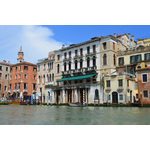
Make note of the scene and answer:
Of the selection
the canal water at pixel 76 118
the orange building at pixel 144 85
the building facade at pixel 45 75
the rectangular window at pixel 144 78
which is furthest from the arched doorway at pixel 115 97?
the building facade at pixel 45 75

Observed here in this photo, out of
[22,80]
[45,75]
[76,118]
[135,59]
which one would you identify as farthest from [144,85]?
[22,80]

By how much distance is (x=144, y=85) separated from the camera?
29141 mm

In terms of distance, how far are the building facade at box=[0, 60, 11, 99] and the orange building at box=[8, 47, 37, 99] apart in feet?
4.66

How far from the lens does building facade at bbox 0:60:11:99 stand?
55709 mm

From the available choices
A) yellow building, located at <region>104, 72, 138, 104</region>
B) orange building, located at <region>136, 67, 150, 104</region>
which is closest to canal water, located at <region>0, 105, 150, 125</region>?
orange building, located at <region>136, 67, 150, 104</region>

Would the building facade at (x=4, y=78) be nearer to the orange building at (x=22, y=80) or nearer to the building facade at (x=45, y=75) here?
the orange building at (x=22, y=80)

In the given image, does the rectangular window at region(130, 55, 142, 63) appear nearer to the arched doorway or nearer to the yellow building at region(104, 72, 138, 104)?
the yellow building at region(104, 72, 138, 104)

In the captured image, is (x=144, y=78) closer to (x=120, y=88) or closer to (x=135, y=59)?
(x=120, y=88)

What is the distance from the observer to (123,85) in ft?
104

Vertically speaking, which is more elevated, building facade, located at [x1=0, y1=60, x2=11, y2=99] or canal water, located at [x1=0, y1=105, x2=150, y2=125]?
building facade, located at [x1=0, y1=60, x2=11, y2=99]

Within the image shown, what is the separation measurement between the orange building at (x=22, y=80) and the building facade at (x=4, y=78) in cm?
142

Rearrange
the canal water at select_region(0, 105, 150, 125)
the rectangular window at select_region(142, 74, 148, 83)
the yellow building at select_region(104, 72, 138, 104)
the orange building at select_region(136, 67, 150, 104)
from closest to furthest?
the canal water at select_region(0, 105, 150, 125) < the orange building at select_region(136, 67, 150, 104) < the rectangular window at select_region(142, 74, 148, 83) < the yellow building at select_region(104, 72, 138, 104)
